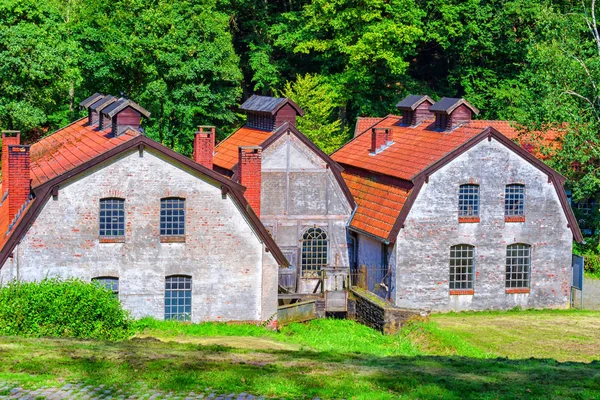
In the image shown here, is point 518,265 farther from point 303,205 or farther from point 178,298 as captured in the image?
point 178,298

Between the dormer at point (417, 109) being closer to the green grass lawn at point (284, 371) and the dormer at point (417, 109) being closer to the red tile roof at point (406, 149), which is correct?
the red tile roof at point (406, 149)

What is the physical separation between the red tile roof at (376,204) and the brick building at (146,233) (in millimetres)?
6761

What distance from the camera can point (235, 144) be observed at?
46.2 metres

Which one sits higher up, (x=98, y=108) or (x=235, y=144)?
(x=98, y=108)

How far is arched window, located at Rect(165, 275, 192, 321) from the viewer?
114ft

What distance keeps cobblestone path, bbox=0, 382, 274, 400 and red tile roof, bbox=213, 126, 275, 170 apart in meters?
23.5

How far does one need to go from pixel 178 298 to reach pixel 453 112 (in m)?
15.2

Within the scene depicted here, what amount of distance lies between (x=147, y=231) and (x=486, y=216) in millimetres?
13822

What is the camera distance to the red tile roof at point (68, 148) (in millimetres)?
35281

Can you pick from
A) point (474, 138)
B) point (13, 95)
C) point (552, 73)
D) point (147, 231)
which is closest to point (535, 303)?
point (474, 138)

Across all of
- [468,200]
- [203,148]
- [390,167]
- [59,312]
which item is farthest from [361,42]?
[59,312]

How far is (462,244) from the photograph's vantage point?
41062 millimetres

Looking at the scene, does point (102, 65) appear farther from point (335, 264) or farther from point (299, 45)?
point (335, 264)

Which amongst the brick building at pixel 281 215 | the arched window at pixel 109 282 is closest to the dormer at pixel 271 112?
the brick building at pixel 281 215
